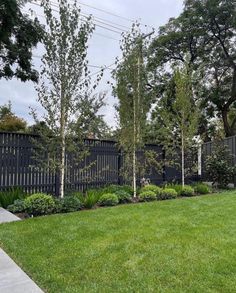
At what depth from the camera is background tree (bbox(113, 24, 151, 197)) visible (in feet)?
28.3

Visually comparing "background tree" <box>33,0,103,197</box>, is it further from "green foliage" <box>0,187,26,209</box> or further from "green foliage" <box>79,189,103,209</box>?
"green foliage" <box>0,187,26,209</box>

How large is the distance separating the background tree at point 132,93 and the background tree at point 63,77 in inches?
70.9

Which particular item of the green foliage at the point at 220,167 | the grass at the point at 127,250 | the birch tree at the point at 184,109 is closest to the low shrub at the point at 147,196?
the grass at the point at 127,250

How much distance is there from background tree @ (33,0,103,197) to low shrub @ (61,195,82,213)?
0.51 m

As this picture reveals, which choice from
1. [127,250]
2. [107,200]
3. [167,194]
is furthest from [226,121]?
[127,250]

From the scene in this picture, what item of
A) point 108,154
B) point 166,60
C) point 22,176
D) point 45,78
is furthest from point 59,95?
point 166,60

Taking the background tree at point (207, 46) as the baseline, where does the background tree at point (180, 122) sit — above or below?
below

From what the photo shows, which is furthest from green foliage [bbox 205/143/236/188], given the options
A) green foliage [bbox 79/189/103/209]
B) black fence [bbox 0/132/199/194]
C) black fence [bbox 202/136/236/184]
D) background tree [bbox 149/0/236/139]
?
background tree [bbox 149/0/236/139]

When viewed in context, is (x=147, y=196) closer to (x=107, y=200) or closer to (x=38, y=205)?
(x=107, y=200)

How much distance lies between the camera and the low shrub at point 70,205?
6.35m

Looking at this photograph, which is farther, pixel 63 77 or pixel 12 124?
pixel 12 124

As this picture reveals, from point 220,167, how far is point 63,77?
7009 millimetres

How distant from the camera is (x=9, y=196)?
6.79 m

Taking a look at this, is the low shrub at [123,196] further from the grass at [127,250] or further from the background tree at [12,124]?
the background tree at [12,124]
